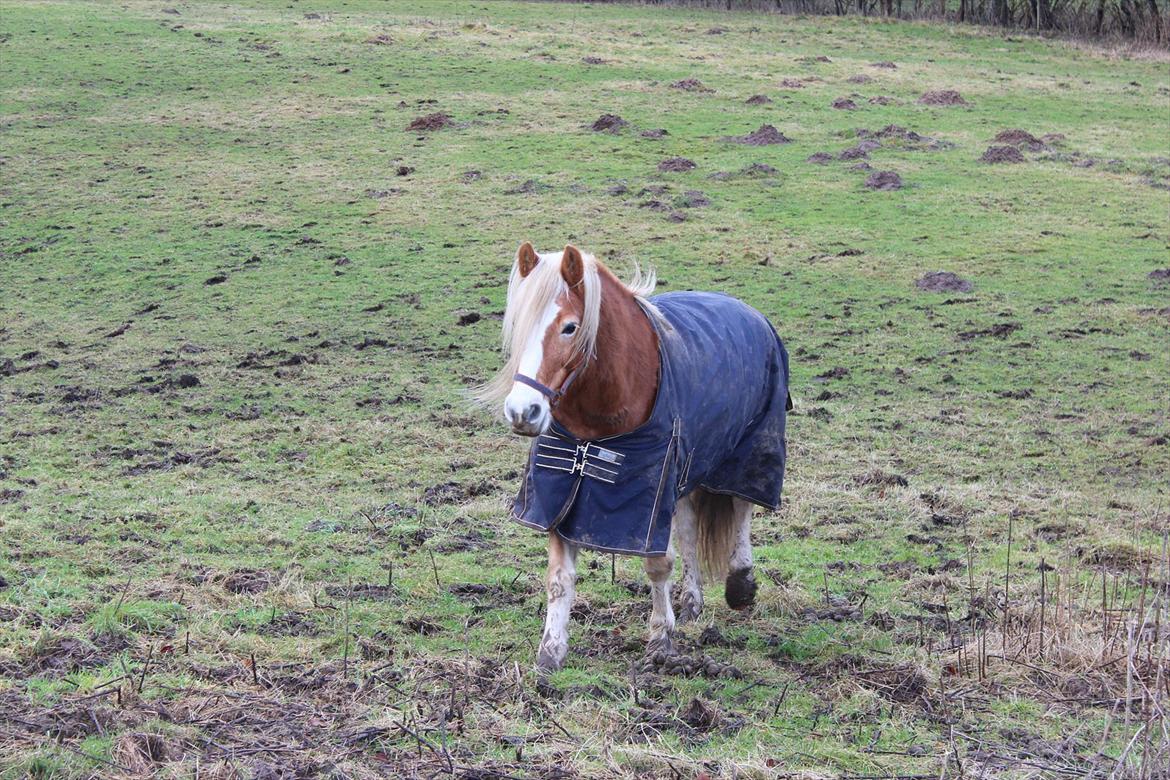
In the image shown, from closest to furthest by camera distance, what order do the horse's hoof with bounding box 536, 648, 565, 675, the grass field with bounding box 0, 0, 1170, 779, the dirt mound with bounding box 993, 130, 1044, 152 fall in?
1. the grass field with bounding box 0, 0, 1170, 779
2. the horse's hoof with bounding box 536, 648, 565, 675
3. the dirt mound with bounding box 993, 130, 1044, 152

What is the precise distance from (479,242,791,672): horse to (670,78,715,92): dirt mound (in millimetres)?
17297

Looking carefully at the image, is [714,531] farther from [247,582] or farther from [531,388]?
[247,582]

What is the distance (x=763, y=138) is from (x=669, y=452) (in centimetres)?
1467

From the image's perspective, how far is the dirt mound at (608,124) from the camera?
1938 centimetres

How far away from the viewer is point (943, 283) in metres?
13.0

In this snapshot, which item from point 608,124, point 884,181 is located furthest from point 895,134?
point 608,124

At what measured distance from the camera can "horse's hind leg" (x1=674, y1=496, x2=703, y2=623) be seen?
19.3ft

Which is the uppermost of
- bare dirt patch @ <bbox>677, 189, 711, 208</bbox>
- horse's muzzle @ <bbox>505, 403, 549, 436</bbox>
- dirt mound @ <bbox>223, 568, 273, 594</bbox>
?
horse's muzzle @ <bbox>505, 403, 549, 436</bbox>

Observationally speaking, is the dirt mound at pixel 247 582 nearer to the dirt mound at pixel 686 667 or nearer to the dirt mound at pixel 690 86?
the dirt mound at pixel 686 667

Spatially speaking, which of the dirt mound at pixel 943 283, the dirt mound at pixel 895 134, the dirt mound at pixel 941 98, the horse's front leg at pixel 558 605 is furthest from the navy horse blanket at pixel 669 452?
the dirt mound at pixel 941 98

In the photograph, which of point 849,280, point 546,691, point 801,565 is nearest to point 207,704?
point 546,691

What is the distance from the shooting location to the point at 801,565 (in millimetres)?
6582

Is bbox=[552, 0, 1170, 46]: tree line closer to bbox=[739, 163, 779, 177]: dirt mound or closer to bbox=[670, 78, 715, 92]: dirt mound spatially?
bbox=[670, 78, 715, 92]: dirt mound

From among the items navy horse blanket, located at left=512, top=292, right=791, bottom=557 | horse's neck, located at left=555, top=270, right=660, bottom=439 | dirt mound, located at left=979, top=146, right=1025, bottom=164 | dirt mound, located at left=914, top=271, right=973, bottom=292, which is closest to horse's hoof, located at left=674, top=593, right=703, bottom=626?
navy horse blanket, located at left=512, top=292, right=791, bottom=557
